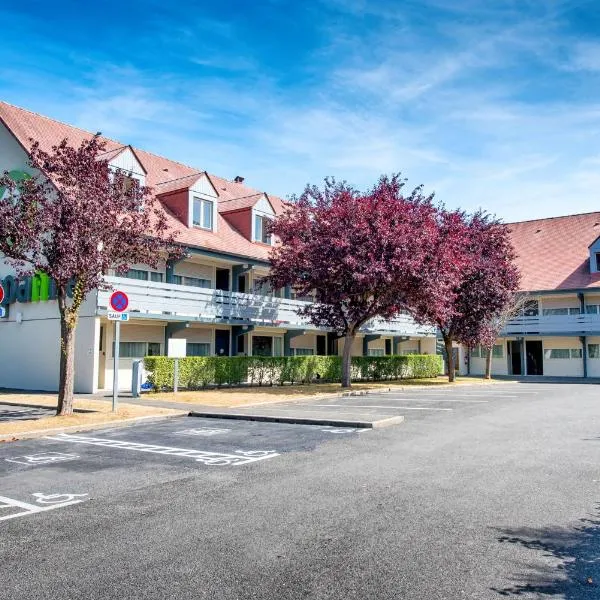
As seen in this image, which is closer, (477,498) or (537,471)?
(477,498)

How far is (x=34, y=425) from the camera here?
12703 millimetres

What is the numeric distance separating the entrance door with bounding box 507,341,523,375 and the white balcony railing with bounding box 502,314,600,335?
7.86ft

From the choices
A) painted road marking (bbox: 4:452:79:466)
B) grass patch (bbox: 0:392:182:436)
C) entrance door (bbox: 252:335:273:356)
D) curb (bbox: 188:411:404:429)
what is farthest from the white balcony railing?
painted road marking (bbox: 4:452:79:466)

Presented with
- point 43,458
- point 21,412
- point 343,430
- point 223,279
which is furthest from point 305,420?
point 223,279

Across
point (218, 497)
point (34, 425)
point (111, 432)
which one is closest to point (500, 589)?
point (218, 497)

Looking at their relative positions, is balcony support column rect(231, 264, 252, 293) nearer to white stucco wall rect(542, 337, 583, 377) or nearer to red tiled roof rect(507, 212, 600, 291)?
red tiled roof rect(507, 212, 600, 291)

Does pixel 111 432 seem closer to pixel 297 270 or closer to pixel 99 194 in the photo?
pixel 99 194

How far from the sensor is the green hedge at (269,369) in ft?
72.7

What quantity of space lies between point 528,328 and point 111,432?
113ft

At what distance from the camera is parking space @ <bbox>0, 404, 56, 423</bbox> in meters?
14.2

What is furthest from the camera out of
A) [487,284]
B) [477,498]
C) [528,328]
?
[528,328]

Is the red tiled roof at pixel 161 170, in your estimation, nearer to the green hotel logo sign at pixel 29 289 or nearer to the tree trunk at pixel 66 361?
the green hotel logo sign at pixel 29 289

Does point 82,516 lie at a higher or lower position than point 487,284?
lower

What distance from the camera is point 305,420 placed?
13523 mm
